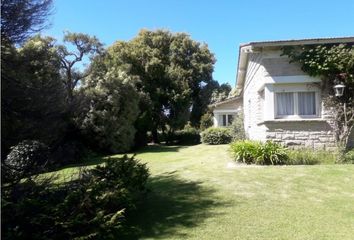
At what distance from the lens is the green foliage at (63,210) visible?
543cm

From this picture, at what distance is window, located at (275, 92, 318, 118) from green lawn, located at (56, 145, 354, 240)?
8.89 feet

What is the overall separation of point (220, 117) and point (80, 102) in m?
19.6

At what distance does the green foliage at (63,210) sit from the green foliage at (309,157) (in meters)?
7.20

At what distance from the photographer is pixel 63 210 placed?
18.5 feet

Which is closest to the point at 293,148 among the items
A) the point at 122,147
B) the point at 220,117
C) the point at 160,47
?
the point at 122,147

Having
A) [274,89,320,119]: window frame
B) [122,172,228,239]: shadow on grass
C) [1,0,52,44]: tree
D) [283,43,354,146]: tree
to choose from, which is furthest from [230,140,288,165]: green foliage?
[1,0,52,44]: tree

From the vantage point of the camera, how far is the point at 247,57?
18.7 meters

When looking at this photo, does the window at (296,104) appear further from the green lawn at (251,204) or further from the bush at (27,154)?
the bush at (27,154)

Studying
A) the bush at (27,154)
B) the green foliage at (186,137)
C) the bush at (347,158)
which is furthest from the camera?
the green foliage at (186,137)

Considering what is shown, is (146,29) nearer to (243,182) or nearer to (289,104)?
(289,104)

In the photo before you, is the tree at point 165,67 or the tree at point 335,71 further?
the tree at point 165,67

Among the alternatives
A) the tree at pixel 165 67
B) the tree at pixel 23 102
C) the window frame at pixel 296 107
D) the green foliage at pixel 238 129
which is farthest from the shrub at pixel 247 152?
the tree at pixel 165 67

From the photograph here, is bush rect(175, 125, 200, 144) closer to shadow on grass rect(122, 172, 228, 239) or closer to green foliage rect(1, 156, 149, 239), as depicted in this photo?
shadow on grass rect(122, 172, 228, 239)

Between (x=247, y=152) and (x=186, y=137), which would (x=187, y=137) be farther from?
(x=247, y=152)
